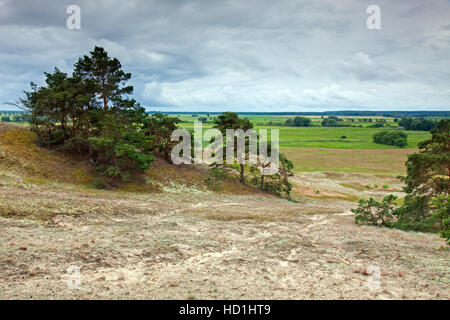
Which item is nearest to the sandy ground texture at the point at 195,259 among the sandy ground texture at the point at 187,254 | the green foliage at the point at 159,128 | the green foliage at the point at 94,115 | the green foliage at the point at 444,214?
the sandy ground texture at the point at 187,254

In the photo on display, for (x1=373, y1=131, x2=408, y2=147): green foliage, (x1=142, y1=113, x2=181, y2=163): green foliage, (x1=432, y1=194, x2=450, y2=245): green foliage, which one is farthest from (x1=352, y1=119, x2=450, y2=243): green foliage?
(x1=373, y1=131, x2=408, y2=147): green foliage

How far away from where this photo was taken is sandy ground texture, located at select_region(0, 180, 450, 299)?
11391 millimetres

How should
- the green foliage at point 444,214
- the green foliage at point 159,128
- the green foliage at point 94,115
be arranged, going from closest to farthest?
the green foliage at point 444,214, the green foliage at point 94,115, the green foliage at point 159,128

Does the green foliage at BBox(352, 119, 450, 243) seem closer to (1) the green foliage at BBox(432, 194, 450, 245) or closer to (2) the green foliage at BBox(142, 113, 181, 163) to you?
(1) the green foliage at BBox(432, 194, 450, 245)

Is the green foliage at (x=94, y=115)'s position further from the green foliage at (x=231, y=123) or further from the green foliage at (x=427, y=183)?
the green foliage at (x=427, y=183)

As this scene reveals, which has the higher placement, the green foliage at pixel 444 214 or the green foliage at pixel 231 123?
the green foliage at pixel 231 123

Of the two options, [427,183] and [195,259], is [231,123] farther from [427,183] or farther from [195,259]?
[195,259]

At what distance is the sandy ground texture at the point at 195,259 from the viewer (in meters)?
11.4

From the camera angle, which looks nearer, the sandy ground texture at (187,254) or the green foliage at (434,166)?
the sandy ground texture at (187,254)

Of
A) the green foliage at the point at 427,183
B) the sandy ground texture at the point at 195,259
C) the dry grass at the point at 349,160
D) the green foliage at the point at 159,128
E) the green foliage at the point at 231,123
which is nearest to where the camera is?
the sandy ground texture at the point at 195,259

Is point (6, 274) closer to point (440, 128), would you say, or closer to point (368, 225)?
point (368, 225)

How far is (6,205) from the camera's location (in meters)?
20.9
